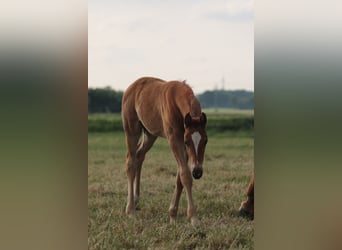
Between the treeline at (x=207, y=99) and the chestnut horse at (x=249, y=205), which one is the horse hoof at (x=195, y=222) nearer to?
the chestnut horse at (x=249, y=205)

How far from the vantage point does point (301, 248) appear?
9.51ft

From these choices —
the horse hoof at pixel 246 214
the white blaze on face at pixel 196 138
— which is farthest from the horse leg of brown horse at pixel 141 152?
the horse hoof at pixel 246 214

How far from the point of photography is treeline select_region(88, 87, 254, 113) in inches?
112

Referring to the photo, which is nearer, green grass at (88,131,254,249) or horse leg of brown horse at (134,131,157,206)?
green grass at (88,131,254,249)

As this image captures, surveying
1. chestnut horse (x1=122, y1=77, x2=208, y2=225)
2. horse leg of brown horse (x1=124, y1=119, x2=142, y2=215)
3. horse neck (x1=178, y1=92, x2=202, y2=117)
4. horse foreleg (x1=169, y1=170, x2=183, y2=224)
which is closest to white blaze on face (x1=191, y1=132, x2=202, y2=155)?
chestnut horse (x1=122, y1=77, x2=208, y2=225)

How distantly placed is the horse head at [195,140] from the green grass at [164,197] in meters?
0.06

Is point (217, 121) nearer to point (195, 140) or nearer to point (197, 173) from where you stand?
point (195, 140)

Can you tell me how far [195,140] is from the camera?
283cm

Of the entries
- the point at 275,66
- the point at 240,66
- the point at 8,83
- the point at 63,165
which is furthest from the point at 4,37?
the point at 275,66

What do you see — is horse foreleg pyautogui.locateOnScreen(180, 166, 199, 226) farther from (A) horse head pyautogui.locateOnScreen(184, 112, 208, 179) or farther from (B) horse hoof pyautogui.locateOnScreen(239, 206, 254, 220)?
(B) horse hoof pyautogui.locateOnScreen(239, 206, 254, 220)

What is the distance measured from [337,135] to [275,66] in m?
0.51

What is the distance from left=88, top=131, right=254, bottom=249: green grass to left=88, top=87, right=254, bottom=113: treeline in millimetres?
158

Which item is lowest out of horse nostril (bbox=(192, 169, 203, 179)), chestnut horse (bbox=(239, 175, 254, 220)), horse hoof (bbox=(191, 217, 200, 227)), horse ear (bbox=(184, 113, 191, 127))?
horse hoof (bbox=(191, 217, 200, 227))

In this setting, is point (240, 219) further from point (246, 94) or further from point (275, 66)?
point (275, 66)
